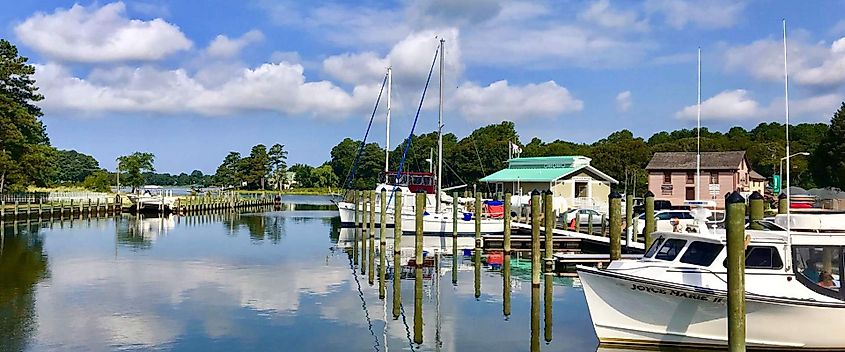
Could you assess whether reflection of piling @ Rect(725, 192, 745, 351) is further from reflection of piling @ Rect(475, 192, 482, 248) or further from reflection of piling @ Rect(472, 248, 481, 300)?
reflection of piling @ Rect(475, 192, 482, 248)

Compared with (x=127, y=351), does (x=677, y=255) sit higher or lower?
higher

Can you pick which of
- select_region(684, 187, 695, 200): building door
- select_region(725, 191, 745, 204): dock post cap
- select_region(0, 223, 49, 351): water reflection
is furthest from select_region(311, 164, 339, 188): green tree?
select_region(725, 191, 745, 204): dock post cap

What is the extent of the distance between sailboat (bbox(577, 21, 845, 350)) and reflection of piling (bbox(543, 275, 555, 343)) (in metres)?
2.21

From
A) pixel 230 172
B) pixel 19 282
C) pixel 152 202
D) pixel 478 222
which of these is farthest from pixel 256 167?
pixel 19 282

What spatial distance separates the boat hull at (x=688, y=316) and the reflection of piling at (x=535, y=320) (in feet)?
4.73

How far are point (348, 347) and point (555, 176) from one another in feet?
156

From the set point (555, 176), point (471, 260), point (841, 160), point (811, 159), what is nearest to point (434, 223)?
point (471, 260)

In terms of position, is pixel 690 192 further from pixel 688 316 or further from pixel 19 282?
pixel 688 316

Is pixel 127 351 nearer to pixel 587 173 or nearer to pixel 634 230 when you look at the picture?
pixel 634 230

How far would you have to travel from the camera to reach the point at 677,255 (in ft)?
51.4

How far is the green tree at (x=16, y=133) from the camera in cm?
5559

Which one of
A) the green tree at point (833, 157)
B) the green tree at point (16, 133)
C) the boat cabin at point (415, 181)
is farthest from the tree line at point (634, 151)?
the green tree at point (16, 133)

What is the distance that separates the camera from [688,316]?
1507 cm

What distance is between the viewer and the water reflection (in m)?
17.0
